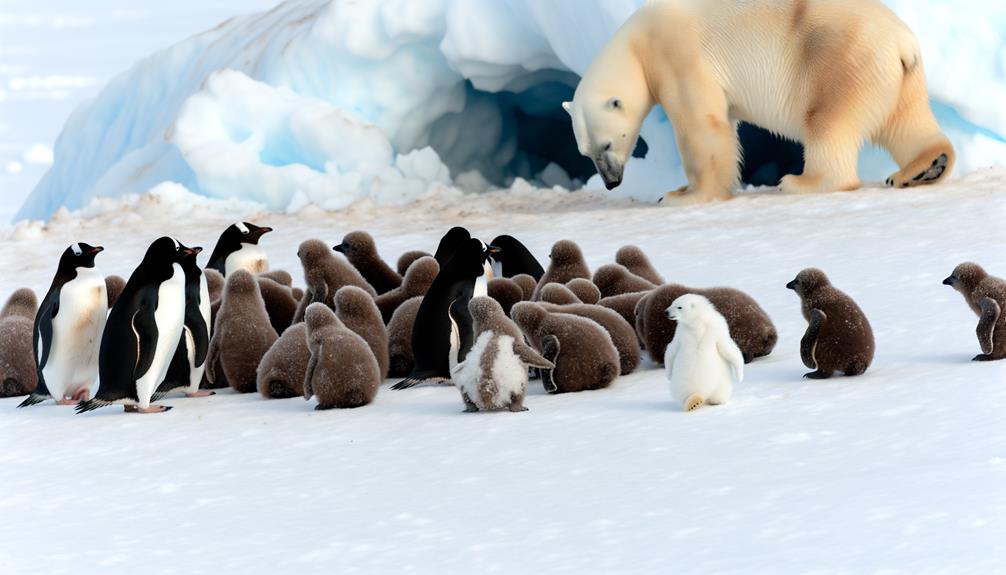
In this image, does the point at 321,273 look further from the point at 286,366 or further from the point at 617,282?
the point at 617,282

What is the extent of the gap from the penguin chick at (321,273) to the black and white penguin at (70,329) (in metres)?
0.83

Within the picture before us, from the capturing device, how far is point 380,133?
36.3 feet

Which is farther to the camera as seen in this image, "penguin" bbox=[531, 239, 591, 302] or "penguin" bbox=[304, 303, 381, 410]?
"penguin" bbox=[531, 239, 591, 302]

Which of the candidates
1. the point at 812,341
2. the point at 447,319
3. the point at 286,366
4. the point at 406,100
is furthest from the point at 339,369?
the point at 406,100

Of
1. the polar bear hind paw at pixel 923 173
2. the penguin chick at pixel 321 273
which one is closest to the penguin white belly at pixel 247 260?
the penguin chick at pixel 321 273

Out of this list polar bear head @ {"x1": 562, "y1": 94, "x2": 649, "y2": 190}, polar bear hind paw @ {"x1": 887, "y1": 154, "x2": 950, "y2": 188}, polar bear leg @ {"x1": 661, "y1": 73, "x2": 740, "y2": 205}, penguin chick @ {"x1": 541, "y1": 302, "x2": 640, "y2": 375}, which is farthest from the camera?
polar bear head @ {"x1": 562, "y1": 94, "x2": 649, "y2": 190}

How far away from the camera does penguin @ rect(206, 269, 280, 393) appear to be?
5074 millimetres

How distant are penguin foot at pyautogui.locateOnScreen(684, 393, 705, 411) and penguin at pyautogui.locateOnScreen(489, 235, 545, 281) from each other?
224cm

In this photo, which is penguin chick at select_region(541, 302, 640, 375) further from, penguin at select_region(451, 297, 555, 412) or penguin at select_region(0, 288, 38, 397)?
penguin at select_region(0, 288, 38, 397)

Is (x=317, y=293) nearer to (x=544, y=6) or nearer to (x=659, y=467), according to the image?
(x=659, y=467)

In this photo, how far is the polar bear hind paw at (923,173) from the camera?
8883 millimetres

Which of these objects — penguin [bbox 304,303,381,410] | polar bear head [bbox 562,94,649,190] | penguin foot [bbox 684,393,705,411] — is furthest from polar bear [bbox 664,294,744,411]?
polar bear head [bbox 562,94,649,190]

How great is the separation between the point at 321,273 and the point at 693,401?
2066 millimetres

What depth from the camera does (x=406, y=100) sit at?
11438mm
